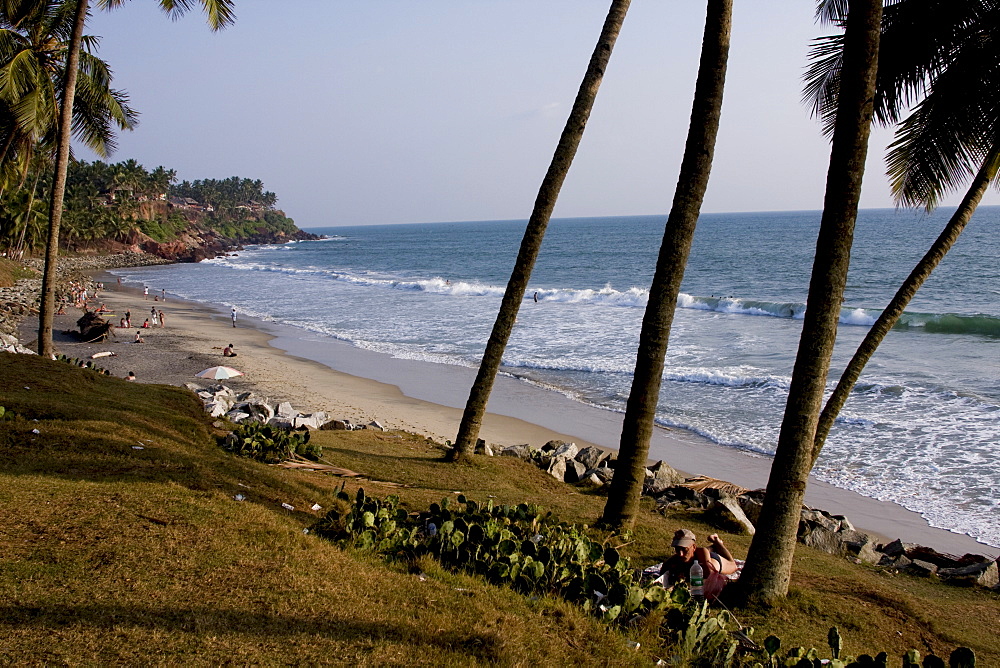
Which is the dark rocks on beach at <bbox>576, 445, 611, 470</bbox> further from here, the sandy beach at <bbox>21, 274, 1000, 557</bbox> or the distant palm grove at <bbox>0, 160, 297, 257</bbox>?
the distant palm grove at <bbox>0, 160, 297, 257</bbox>

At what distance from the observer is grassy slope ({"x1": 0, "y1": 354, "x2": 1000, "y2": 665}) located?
3658mm

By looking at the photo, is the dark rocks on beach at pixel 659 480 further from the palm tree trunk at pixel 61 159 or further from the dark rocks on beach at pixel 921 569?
the palm tree trunk at pixel 61 159

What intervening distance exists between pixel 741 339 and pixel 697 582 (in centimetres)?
2447

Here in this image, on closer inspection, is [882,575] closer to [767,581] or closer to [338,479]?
[767,581]

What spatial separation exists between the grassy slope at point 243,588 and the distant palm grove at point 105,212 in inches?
721

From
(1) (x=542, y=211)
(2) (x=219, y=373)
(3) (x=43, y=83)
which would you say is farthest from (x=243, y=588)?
(2) (x=219, y=373)

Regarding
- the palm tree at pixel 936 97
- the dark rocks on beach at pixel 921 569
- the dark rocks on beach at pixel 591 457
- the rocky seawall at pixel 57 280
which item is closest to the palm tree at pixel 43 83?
the rocky seawall at pixel 57 280

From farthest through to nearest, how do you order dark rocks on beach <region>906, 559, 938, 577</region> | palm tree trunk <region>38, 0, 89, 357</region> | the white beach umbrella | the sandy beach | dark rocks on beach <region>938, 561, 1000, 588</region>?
the white beach umbrella → palm tree trunk <region>38, 0, 89, 357</region> → the sandy beach → dark rocks on beach <region>906, 559, 938, 577</region> → dark rocks on beach <region>938, 561, 1000, 588</region>

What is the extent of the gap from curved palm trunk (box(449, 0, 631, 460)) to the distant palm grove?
702 inches

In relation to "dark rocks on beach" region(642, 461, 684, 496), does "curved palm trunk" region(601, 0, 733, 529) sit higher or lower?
higher

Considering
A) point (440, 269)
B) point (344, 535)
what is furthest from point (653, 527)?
point (440, 269)

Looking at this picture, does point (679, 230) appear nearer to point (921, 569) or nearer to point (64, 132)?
point (921, 569)

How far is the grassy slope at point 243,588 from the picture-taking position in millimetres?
3658

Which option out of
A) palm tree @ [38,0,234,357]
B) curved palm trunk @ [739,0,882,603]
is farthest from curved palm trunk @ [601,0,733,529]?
palm tree @ [38,0,234,357]
